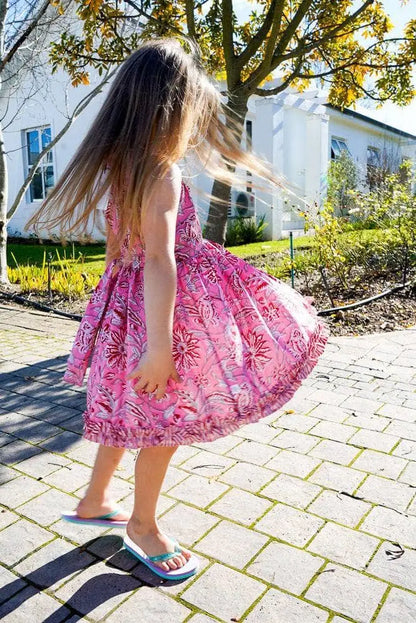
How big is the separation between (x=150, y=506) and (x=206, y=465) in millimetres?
779

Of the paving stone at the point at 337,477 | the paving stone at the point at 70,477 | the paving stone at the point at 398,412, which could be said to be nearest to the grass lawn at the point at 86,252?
the paving stone at the point at 398,412

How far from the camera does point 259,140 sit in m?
13.6

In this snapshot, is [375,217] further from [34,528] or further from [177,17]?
[34,528]

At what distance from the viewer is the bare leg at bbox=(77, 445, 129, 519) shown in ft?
6.70

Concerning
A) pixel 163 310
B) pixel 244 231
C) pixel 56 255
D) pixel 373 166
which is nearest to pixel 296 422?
pixel 163 310

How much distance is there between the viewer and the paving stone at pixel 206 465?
8.56ft

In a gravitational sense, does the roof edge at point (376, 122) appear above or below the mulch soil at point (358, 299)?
above

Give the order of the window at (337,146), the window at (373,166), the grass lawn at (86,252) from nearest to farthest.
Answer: the grass lawn at (86,252), the window at (373,166), the window at (337,146)

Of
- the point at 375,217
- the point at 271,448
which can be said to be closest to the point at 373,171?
the point at 375,217

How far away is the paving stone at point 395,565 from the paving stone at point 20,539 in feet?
Result: 3.96

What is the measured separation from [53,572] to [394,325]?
14.4 feet

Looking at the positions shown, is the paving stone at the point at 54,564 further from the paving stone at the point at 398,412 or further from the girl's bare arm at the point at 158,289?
the paving stone at the point at 398,412

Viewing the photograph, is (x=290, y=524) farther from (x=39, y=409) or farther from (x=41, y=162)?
(x=41, y=162)

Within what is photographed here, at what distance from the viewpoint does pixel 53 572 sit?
74.6 inches
